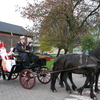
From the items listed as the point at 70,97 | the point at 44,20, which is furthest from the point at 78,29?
the point at 70,97

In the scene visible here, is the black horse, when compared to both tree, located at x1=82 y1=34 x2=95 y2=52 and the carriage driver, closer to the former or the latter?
the carriage driver

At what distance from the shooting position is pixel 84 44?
1691cm

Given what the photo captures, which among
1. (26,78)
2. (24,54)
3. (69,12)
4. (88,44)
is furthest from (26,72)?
(88,44)

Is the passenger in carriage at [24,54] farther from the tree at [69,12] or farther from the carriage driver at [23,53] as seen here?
the tree at [69,12]

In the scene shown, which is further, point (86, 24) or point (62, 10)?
point (86, 24)

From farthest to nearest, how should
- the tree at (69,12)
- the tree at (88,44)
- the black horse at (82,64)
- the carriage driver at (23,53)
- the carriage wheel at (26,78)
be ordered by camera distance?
the tree at (88,44) → the tree at (69,12) → the carriage driver at (23,53) → the carriage wheel at (26,78) → the black horse at (82,64)

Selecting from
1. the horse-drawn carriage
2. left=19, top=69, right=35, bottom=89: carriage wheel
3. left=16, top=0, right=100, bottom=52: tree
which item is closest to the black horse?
the horse-drawn carriage

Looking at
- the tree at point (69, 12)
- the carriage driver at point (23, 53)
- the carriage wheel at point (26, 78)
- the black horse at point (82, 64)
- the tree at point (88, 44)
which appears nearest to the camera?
the black horse at point (82, 64)

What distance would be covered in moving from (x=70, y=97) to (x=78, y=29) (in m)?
11.7

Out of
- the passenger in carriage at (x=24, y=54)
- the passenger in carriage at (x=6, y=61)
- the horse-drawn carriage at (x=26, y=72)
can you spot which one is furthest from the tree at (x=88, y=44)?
the passenger in carriage at (x=6, y=61)

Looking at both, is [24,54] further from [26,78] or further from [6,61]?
[26,78]

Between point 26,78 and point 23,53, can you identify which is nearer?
point 26,78

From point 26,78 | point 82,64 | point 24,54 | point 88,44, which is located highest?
point 88,44

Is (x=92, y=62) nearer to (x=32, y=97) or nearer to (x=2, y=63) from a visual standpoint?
(x=32, y=97)
